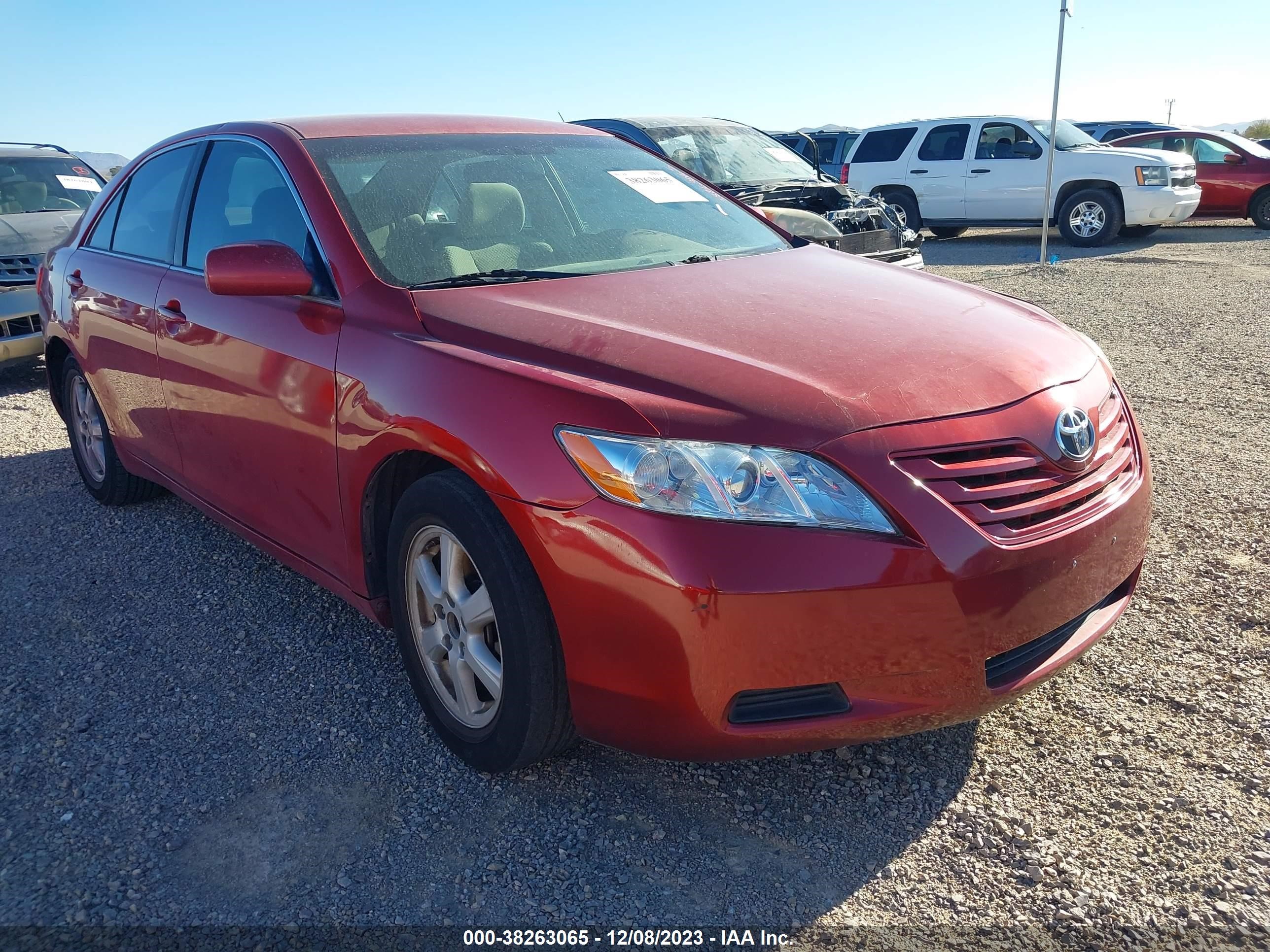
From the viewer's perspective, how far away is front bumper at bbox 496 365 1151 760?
204 cm

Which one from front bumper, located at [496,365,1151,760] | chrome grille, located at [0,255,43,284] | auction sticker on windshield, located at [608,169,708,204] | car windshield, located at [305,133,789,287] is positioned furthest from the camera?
chrome grille, located at [0,255,43,284]

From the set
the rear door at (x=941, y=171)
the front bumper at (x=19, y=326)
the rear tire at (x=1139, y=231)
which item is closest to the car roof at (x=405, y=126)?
the front bumper at (x=19, y=326)

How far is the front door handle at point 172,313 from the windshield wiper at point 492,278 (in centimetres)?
117

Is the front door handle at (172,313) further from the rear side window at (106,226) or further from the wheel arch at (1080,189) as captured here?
the wheel arch at (1080,189)

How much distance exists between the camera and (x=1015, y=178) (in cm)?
1466

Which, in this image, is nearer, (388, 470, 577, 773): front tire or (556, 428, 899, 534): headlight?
(556, 428, 899, 534): headlight

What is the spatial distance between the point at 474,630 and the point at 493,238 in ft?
4.20

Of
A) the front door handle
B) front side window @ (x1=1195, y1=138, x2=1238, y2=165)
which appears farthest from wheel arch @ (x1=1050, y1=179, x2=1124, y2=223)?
the front door handle

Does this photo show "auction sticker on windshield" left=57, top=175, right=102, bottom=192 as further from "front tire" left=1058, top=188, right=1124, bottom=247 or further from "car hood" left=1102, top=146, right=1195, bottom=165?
"car hood" left=1102, top=146, right=1195, bottom=165

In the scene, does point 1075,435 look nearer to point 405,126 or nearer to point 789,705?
point 789,705

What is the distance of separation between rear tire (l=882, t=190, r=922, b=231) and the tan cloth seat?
1332cm

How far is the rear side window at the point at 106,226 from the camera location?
174 inches

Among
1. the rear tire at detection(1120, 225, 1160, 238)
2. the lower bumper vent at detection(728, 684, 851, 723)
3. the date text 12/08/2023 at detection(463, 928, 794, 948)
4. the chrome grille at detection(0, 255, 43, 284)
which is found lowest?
the rear tire at detection(1120, 225, 1160, 238)

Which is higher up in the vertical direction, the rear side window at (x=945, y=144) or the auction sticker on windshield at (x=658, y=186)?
the auction sticker on windshield at (x=658, y=186)
